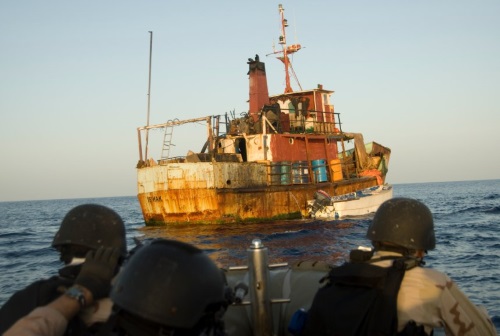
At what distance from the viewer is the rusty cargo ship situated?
20328 mm

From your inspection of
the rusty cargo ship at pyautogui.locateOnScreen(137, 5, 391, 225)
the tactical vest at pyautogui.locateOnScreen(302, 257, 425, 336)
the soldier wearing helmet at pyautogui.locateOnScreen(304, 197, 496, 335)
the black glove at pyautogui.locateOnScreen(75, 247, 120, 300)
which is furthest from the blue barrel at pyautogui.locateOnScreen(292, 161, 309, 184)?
the black glove at pyautogui.locateOnScreen(75, 247, 120, 300)

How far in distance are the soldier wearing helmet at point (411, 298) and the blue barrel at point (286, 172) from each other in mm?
19226

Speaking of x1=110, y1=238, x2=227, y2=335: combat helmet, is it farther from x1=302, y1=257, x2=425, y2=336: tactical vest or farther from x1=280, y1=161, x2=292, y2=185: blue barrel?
x1=280, y1=161, x2=292, y2=185: blue barrel

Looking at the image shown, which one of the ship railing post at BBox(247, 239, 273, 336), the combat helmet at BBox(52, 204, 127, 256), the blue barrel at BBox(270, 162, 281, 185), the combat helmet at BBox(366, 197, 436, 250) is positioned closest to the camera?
the combat helmet at BBox(52, 204, 127, 256)

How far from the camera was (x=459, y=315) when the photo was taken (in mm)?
3117

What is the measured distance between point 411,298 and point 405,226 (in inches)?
18.2

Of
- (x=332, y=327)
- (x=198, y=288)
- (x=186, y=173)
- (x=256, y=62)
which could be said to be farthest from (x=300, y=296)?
(x=256, y=62)

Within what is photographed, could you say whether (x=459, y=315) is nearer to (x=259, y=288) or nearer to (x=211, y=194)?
(x=259, y=288)

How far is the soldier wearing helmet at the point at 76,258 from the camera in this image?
2.68 meters

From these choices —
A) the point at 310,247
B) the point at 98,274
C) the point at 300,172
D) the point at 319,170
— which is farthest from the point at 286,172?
the point at 98,274

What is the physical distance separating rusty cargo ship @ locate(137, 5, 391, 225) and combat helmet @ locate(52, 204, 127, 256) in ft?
55.5

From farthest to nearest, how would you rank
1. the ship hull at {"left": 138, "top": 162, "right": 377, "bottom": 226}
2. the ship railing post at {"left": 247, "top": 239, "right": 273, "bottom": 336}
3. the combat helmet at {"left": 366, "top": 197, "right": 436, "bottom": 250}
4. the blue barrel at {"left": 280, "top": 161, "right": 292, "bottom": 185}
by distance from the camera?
1. the blue barrel at {"left": 280, "top": 161, "right": 292, "bottom": 185}
2. the ship hull at {"left": 138, "top": 162, "right": 377, "bottom": 226}
3. the ship railing post at {"left": 247, "top": 239, "right": 273, "bottom": 336}
4. the combat helmet at {"left": 366, "top": 197, "right": 436, "bottom": 250}

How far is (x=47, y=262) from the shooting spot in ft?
50.5

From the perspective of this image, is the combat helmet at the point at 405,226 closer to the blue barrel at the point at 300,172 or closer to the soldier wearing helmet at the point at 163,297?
the soldier wearing helmet at the point at 163,297
